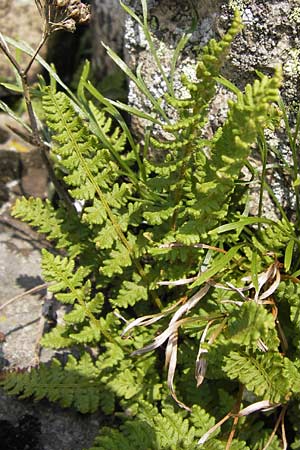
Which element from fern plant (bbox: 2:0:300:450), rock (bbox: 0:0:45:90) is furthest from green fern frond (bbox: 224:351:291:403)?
rock (bbox: 0:0:45:90)

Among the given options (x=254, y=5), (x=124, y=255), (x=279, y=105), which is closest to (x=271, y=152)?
(x=279, y=105)

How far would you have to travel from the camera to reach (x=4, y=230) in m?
3.20

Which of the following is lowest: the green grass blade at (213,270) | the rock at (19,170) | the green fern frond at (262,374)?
the rock at (19,170)

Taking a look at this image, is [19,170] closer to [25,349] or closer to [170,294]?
[25,349]

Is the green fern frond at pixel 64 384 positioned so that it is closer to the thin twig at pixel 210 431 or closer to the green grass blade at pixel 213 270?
the thin twig at pixel 210 431

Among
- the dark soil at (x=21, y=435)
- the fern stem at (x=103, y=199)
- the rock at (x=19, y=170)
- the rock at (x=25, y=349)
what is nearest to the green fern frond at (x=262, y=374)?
the fern stem at (x=103, y=199)

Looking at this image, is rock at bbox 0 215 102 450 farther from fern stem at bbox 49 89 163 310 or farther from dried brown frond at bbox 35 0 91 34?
dried brown frond at bbox 35 0 91 34

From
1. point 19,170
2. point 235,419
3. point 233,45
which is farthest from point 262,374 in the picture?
point 19,170

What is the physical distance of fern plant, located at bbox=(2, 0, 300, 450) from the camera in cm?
211

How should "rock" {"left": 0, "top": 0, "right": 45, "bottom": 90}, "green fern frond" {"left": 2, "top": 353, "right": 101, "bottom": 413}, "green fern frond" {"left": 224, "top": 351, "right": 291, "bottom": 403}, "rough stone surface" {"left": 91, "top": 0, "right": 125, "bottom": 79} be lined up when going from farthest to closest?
"rock" {"left": 0, "top": 0, "right": 45, "bottom": 90}, "rough stone surface" {"left": 91, "top": 0, "right": 125, "bottom": 79}, "green fern frond" {"left": 2, "top": 353, "right": 101, "bottom": 413}, "green fern frond" {"left": 224, "top": 351, "right": 291, "bottom": 403}

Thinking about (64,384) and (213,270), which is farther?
(64,384)

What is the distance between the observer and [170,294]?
2.65 metres

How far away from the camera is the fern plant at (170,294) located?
2.11 metres

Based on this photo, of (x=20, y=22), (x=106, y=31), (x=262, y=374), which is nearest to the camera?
(x=262, y=374)
